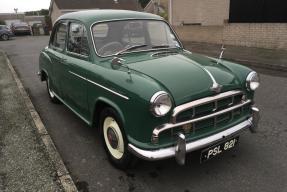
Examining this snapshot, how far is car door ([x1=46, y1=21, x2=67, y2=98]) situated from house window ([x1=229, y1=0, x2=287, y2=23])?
870cm

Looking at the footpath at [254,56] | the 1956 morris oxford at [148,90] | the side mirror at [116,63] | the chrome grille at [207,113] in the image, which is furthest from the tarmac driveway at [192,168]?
the footpath at [254,56]

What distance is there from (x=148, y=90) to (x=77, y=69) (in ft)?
5.13

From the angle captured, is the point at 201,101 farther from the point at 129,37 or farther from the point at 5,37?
the point at 5,37

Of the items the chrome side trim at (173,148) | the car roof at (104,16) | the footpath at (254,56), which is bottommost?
the footpath at (254,56)

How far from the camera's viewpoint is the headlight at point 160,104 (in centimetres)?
279

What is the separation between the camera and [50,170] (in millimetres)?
3422

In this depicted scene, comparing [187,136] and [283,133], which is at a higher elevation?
[187,136]

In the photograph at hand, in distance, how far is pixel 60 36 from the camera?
5.11 m

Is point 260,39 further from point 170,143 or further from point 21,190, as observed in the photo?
point 21,190

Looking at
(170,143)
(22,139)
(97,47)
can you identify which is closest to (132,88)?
(170,143)

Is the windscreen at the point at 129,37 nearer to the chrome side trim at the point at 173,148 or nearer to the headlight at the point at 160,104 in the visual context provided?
the headlight at the point at 160,104

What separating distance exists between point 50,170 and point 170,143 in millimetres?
1458

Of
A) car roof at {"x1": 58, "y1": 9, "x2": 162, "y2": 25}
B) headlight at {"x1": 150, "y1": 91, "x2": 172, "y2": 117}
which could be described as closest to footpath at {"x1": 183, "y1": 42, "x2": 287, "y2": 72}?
car roof at {"x1": 58, "y1": 9, "x2": 162, "y2": 25}

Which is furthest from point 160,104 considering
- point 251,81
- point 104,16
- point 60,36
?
point 60,36
